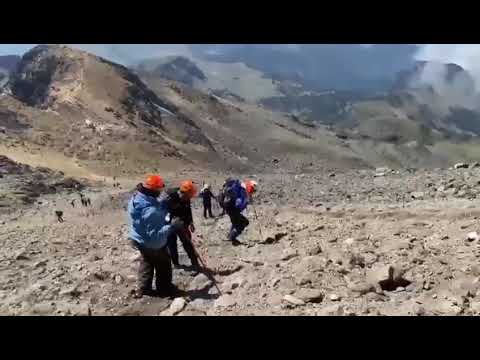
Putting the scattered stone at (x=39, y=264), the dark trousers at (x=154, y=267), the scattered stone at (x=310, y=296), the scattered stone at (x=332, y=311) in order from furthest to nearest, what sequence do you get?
the scattered stone at (x=39, y=264)
the dark trousers at (x=154, y=267)
the scattered stone at (x=310, y=296)
the scattered stone at (x=332, y=311)

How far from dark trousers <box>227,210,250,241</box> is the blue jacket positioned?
459cm

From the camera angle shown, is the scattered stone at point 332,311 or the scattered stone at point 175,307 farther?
the scattered stone at point 175,307

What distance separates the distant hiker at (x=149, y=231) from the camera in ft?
27.8

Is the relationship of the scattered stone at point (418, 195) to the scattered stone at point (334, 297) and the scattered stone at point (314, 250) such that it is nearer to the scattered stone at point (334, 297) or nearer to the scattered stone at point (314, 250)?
the scattered stone at point (314, 250)

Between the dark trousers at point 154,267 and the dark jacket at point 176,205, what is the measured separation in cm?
204

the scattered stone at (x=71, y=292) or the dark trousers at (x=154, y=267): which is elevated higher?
the dark trousers at (x=154, y=267)

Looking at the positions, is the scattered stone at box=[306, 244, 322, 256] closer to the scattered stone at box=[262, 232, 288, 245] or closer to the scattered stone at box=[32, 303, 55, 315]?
the scattered stone at box=[262, 232, 288, 245]

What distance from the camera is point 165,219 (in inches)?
345

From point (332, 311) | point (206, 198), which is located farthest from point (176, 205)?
point (206, 198)

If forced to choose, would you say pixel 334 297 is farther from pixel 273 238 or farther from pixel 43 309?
pixel 273 238

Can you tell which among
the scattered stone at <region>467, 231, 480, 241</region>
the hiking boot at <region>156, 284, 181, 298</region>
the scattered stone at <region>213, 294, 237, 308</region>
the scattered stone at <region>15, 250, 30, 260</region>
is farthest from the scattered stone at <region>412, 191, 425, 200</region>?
the scattered stone at <region>15, 250, 30, 260</region>

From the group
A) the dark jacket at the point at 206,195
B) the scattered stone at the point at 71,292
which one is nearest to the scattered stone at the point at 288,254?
the scattered stone at the point at 71,292

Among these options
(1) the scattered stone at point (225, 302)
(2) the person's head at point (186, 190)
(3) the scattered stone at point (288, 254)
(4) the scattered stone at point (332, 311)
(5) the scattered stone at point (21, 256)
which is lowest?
(1) the scattered stone at point (225, 302)
